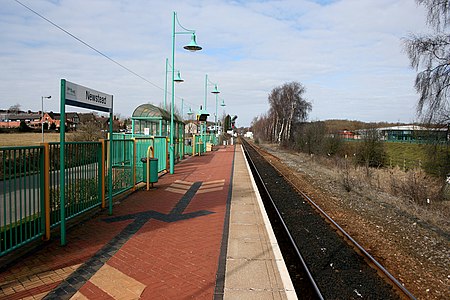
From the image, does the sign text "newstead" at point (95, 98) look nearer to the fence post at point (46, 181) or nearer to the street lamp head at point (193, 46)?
the fence post at point (46, 181)

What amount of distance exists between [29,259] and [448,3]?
15.1 m

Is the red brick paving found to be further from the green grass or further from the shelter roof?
the green grass

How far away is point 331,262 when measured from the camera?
6.81 meters

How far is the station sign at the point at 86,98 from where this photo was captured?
6059 millimetres

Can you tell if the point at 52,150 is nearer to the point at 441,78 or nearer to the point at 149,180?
the point at 149,180

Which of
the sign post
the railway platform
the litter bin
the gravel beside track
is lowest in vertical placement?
the gravel beside track

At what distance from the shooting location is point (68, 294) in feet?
13.9

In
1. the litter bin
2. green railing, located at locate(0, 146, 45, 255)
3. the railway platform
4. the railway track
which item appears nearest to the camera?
the railway platform

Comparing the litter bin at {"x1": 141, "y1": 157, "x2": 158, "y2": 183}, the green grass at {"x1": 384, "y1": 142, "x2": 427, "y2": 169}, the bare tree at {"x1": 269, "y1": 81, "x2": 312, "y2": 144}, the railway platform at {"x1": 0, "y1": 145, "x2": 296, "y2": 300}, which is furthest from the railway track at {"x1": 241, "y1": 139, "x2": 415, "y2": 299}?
the bare tree at {"x1": 269, "y1": 81, "x2": 312, "y2": 144}

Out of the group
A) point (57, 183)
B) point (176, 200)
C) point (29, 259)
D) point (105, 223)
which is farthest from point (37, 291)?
point (176, 200)

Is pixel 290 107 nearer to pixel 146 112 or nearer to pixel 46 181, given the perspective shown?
pixel 146 112

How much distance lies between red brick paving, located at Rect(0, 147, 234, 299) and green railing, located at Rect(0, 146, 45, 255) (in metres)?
0.35

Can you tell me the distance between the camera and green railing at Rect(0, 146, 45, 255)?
5.02m

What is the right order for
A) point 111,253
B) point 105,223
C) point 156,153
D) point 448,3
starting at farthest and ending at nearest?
point 156,153, point 448,3, point 105,223, point 111,253
